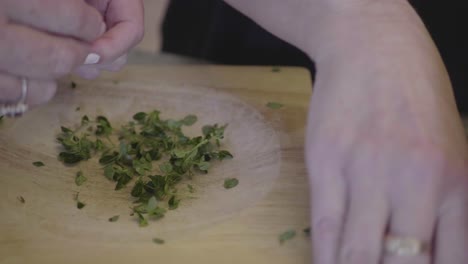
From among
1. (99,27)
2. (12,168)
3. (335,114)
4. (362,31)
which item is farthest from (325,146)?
(12,168)

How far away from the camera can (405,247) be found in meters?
0.67

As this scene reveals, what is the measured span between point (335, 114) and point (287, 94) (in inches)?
13.8

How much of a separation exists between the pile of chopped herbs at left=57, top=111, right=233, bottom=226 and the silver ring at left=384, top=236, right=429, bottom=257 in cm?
28

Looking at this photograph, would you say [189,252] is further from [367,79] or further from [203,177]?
[367,79]

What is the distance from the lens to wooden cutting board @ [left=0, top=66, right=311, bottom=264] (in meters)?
0.78

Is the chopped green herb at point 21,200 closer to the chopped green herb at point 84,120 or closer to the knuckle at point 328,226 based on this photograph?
the chopped green herb at point 84,120

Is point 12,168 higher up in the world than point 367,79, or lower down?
lower down

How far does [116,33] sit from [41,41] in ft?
0.57

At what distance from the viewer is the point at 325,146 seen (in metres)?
0.71

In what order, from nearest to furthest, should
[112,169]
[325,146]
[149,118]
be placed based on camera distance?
1. [325,146]
2. [112,169]
3. [149,118]

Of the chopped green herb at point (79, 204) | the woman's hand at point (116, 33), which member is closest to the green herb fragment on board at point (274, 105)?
the woman's hand at point (116, 33)

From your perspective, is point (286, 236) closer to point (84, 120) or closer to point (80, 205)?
point (80, 205)

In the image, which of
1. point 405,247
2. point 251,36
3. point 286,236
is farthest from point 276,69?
point 405,247

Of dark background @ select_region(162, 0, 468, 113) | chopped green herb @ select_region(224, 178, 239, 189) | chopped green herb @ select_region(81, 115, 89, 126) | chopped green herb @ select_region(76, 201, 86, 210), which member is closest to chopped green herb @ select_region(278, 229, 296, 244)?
chopped green herb @ select_region(224, 178, 239, 189)
